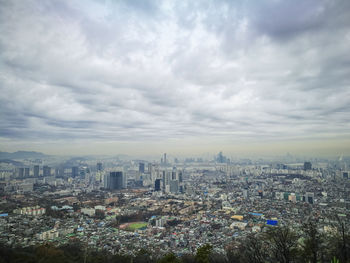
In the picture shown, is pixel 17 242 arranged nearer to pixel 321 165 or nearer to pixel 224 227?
pixel 224 227

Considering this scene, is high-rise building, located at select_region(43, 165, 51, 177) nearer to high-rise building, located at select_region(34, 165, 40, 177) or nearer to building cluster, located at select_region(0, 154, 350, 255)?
high-rise building, located at select_region(34, 165, 40, 177)

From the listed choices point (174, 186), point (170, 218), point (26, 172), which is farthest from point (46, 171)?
point (170, 218)

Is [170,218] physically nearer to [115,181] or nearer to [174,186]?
[174,186]

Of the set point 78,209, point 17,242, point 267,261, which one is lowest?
point 78,209

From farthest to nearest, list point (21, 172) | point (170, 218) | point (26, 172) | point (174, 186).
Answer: point (26, 172), point (21, 172), point (174, 186), point (170, 218)

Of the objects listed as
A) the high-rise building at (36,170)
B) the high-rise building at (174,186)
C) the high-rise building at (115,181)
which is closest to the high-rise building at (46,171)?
the high-rise building at (36,170)

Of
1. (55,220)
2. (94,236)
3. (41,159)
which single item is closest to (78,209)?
(55,220)

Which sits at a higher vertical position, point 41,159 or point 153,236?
point 41,159

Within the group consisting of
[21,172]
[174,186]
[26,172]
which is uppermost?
[21,172]

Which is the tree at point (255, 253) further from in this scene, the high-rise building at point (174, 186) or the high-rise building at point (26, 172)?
the high-rise building at point (26, 172)

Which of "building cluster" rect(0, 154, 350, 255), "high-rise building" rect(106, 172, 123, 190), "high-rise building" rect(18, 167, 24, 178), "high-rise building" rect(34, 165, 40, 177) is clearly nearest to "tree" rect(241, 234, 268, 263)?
"building cluster" rect(0, 154, 350, 255)

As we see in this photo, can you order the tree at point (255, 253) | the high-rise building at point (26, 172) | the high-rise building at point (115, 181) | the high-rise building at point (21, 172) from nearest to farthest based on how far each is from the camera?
the tree at point (255, 253), the high-rise building at point (21, 172), the high-rise building at point (115, 181), the high-rise building at point (26, 172)
